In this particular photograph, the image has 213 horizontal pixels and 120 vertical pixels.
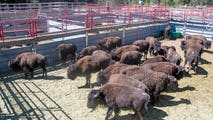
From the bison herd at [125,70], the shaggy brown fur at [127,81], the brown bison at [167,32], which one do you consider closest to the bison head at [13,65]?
the bison herd at [125,70]

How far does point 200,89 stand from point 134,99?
3.90 metres

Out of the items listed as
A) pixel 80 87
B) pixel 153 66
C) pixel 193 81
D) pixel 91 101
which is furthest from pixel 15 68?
pixel 193 81

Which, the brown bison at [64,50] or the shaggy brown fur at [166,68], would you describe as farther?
the brown bison at [64,50]

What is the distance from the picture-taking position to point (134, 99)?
5.72 meters

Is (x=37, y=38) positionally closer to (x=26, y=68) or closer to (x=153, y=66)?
(x=26, y=68)

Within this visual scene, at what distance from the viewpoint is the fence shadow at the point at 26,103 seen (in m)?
6.65

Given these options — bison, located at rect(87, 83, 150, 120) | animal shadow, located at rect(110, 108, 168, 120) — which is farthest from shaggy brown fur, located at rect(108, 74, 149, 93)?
animal shadow, located at rect(110, 108, 168, 120)

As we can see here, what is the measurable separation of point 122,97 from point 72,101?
7.38 ft

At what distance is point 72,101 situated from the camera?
749 centimetres

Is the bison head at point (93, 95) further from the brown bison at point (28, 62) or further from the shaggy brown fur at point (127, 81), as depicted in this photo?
the brown bison at point (28, 62)

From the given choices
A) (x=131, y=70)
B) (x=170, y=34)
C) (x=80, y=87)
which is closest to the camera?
(x=131, y=70)

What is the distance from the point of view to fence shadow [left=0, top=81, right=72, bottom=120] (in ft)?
21.8

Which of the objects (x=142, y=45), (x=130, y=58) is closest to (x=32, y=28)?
(x=130, y=58)

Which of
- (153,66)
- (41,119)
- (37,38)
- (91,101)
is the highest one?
(37,38)
